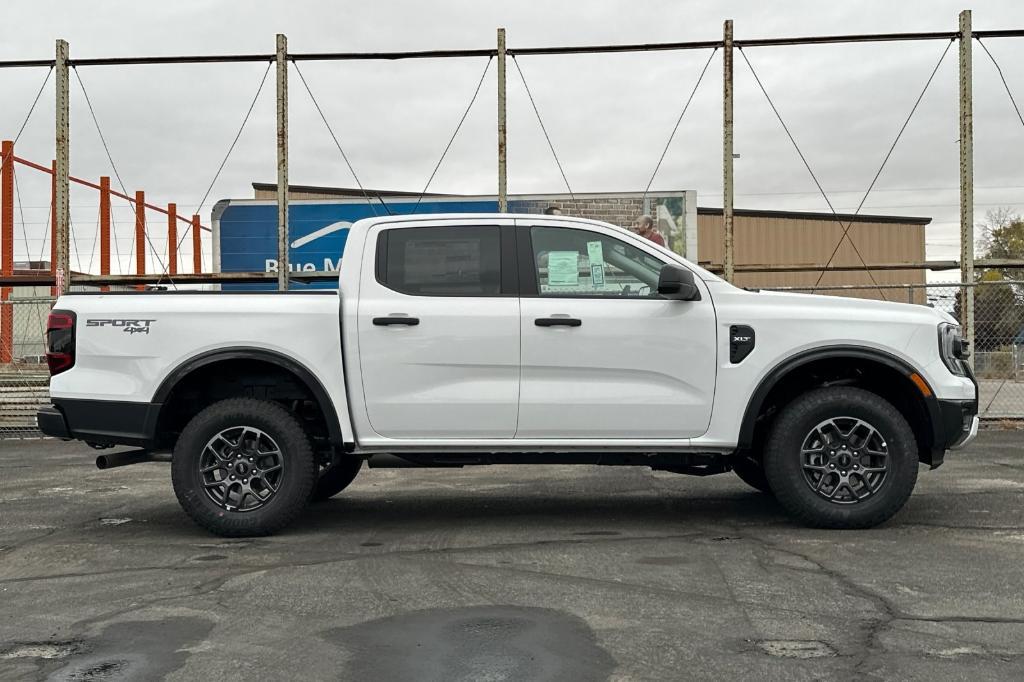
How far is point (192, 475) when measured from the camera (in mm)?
6430

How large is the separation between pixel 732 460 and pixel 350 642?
336 centimetres

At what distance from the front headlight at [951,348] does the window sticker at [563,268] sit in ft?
7.39

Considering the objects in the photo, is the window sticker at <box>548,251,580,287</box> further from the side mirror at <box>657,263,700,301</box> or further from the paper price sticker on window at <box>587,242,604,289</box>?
the side mirror at <box>657,263,700,301</box>

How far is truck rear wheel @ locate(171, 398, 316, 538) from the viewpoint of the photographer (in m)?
6.43

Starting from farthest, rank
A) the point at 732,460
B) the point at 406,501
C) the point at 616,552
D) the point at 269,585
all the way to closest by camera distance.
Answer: the point at 406,501
the point at 732,460
the point at 616,552
the point at 269,585

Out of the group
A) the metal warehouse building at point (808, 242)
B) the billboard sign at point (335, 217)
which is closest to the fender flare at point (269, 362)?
the billboard sign at point (335, 217)

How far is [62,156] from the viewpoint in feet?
47.9

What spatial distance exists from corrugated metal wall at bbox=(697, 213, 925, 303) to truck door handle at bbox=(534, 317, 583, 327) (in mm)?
31856

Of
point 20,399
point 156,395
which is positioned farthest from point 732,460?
point 20,399

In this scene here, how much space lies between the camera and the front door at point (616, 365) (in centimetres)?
640

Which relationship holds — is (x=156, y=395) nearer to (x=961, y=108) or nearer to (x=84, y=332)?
(x=84, y=332)

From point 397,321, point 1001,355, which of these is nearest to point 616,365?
point 397,321

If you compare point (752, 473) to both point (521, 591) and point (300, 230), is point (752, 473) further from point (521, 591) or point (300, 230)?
point (300, 230)

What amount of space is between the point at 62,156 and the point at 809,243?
33.4 meters
